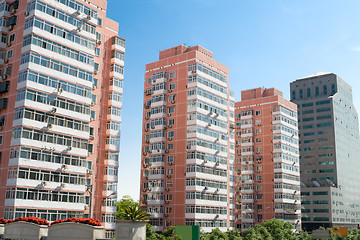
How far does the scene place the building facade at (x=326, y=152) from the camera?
14062 cm

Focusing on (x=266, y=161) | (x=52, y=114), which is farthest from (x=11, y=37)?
(x=266, y=161)

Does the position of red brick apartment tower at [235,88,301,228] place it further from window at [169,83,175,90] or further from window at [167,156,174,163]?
window at [169,83,175,90]

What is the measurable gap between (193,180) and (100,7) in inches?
1392

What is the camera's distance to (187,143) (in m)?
75.7

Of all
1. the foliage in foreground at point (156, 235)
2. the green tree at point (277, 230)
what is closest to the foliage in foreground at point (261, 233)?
the green tree at point (277, 230)

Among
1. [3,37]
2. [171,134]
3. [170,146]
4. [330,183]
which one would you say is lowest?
[330,183]

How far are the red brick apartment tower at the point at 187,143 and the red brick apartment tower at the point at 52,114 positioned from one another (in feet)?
52.5

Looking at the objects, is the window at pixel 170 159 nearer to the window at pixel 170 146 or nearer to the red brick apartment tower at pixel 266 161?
the window at pixel 170 146

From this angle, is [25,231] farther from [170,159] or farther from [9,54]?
[170,159]

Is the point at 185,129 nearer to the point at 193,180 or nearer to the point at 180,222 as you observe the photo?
the point at 193,180

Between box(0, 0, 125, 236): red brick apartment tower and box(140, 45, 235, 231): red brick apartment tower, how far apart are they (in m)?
16.0

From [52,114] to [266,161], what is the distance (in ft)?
219

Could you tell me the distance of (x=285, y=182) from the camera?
102 meters

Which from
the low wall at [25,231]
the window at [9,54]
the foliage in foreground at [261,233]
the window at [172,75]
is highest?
the window at [172,75]
